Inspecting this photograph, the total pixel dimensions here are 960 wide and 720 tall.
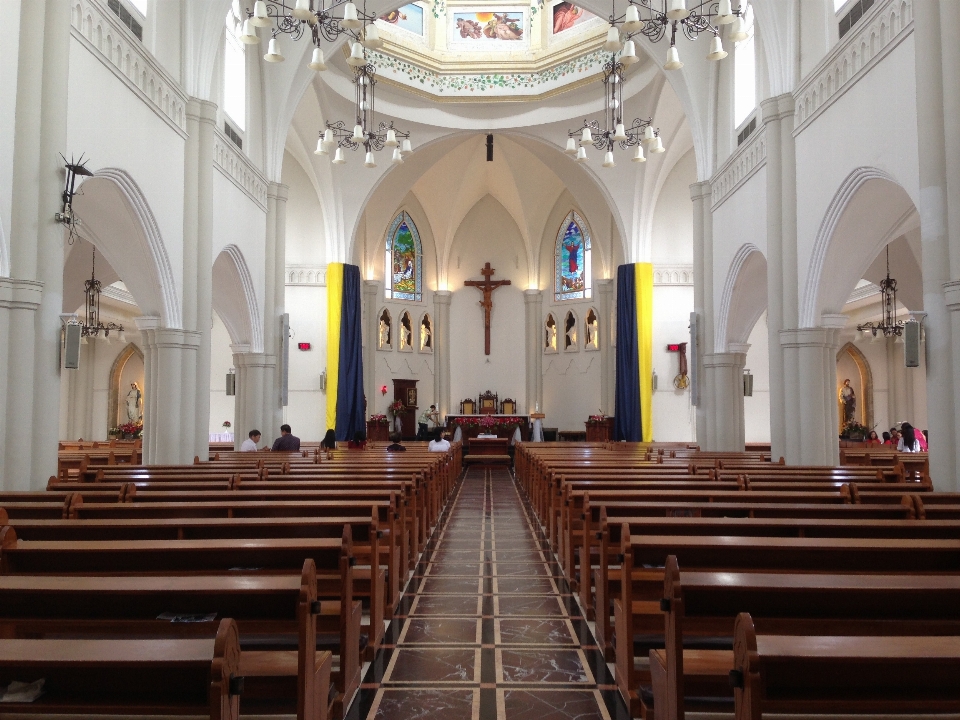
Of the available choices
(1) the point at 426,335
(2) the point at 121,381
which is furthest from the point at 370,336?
(2) the point at 121,381

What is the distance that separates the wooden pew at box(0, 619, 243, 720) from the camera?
199 cm

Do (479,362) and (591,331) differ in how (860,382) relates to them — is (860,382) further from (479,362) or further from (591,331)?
(479,362)

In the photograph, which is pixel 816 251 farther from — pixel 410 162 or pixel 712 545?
pixel 410 162

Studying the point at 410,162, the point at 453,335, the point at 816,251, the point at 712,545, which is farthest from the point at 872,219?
the point at 453,335

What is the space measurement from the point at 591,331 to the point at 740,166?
39.2 feet

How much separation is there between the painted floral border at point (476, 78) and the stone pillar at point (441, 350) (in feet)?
24.7

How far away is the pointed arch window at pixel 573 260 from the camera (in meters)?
25.8

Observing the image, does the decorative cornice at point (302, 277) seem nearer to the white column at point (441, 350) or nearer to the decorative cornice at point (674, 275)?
the white column at point (441, 350)

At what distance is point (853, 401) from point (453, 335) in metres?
13.4

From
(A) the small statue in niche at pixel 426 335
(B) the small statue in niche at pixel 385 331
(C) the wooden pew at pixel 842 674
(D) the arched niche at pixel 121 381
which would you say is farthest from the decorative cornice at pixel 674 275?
(C) the wooden pew at pixel 842 674

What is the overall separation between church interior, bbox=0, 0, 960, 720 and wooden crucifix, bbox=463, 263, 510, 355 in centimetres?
13

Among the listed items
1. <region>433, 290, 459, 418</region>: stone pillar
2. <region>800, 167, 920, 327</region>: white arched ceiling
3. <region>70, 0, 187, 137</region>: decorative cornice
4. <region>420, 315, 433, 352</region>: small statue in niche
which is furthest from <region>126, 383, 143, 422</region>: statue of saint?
<region>800, 167, 920, 327</region>: white arched ceiling

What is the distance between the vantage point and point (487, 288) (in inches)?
1054

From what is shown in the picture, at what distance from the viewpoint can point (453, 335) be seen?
27250mm
